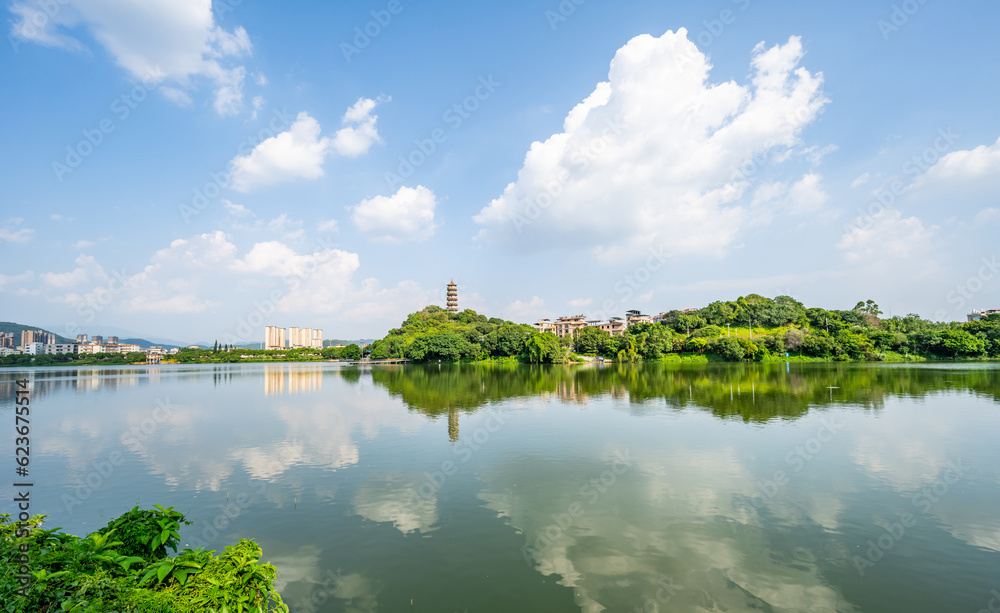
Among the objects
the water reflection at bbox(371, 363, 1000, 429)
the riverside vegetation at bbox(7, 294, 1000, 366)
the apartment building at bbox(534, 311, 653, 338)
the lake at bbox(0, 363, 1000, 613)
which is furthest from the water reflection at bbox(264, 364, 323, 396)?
the apartment building at bbox(534, 311, 653, 338)

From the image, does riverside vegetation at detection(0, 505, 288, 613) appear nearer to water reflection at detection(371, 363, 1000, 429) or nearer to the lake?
the lake

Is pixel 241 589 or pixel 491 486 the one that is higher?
pixel 241 589

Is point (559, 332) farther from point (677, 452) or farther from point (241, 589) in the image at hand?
point (241, 589)

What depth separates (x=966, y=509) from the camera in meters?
9.98

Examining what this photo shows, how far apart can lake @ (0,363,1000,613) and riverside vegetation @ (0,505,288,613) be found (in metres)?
3.06

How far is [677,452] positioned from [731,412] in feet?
33.2

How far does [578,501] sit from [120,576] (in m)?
9.00

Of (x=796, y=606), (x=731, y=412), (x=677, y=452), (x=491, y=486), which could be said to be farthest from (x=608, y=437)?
(x=796, y=606)

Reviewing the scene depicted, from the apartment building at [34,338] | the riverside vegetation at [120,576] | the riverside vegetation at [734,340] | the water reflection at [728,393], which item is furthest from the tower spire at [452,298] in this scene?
the apartment building at [34,338]

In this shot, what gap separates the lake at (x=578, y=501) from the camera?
23.0 feet

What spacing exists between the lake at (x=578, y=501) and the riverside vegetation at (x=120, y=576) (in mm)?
3057

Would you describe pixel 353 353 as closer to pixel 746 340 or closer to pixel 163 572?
pixel 746 340

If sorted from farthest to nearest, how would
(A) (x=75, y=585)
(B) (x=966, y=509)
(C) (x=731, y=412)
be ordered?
(C) (x=731, y=412) → (B) (x=966, y=509) → (A) (x=75, y=585)

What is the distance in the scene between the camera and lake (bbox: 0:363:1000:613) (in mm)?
7020
